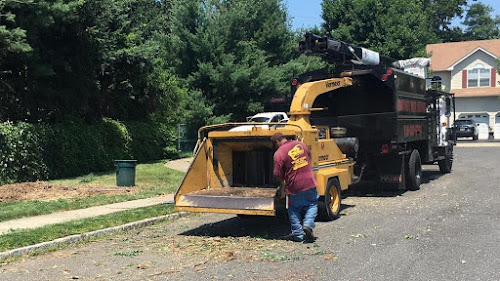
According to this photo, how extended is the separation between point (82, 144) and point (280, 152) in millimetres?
11855

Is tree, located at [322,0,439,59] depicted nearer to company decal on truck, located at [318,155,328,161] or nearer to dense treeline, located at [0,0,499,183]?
dense treeline, located at [0,0,499,183]

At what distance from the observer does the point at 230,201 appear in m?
8.68

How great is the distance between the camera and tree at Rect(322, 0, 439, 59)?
38.2m

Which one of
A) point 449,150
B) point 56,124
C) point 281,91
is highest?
point 281,91

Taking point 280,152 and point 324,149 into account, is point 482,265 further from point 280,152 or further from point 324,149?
point 324,149

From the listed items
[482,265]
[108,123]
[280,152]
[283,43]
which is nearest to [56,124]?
[108,123]

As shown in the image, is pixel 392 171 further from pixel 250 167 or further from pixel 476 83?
pixel 476 83

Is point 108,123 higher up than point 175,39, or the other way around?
point 175,39

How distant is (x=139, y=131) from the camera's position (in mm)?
22234

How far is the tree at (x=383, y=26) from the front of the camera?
38156 millimetres

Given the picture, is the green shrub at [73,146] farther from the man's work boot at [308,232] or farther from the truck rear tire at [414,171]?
the truck rear tire at [414,171]

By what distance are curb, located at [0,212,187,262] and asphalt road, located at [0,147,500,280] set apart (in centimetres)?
18

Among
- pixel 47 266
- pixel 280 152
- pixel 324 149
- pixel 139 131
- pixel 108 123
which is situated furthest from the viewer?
pixel 139 131

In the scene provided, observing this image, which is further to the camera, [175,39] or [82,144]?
[175,39]
